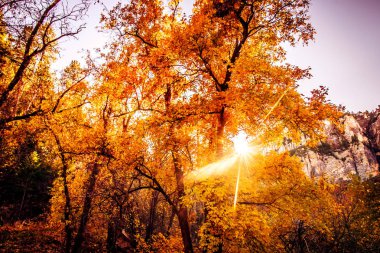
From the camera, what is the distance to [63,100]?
12508 millimetres

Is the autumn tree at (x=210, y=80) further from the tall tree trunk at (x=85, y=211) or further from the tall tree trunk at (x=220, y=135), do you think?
the tall tree trunk at (x=85, y=211)

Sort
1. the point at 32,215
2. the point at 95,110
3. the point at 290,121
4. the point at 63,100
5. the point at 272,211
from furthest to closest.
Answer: the point at 32,215 → the point at 95,110 → the point at 63,100 → the point at 272,211 → the point at 290,121

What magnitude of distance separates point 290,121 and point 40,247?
16.9 meters

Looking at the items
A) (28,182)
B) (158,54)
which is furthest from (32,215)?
(158,54)

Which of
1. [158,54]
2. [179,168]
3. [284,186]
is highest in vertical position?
[158,54]

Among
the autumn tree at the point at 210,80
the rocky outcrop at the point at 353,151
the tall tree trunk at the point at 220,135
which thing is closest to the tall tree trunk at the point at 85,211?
the autumn tree at the point at 210,80

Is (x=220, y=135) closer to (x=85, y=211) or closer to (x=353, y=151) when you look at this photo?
(x=85, y=211)

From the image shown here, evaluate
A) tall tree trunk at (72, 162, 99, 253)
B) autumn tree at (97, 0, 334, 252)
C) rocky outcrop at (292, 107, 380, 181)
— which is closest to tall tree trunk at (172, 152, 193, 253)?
autumn tree at (97, 0, 334, 252)

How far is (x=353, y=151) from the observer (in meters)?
79.2

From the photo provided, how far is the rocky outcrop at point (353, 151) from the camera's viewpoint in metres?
75.0

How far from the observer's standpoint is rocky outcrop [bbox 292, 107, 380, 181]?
75000 mm

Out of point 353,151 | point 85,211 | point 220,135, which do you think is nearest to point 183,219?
point 220,135

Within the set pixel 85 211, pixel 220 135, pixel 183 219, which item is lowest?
pixel 183 219

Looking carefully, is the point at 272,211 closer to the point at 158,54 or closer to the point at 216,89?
the point at 216,89
